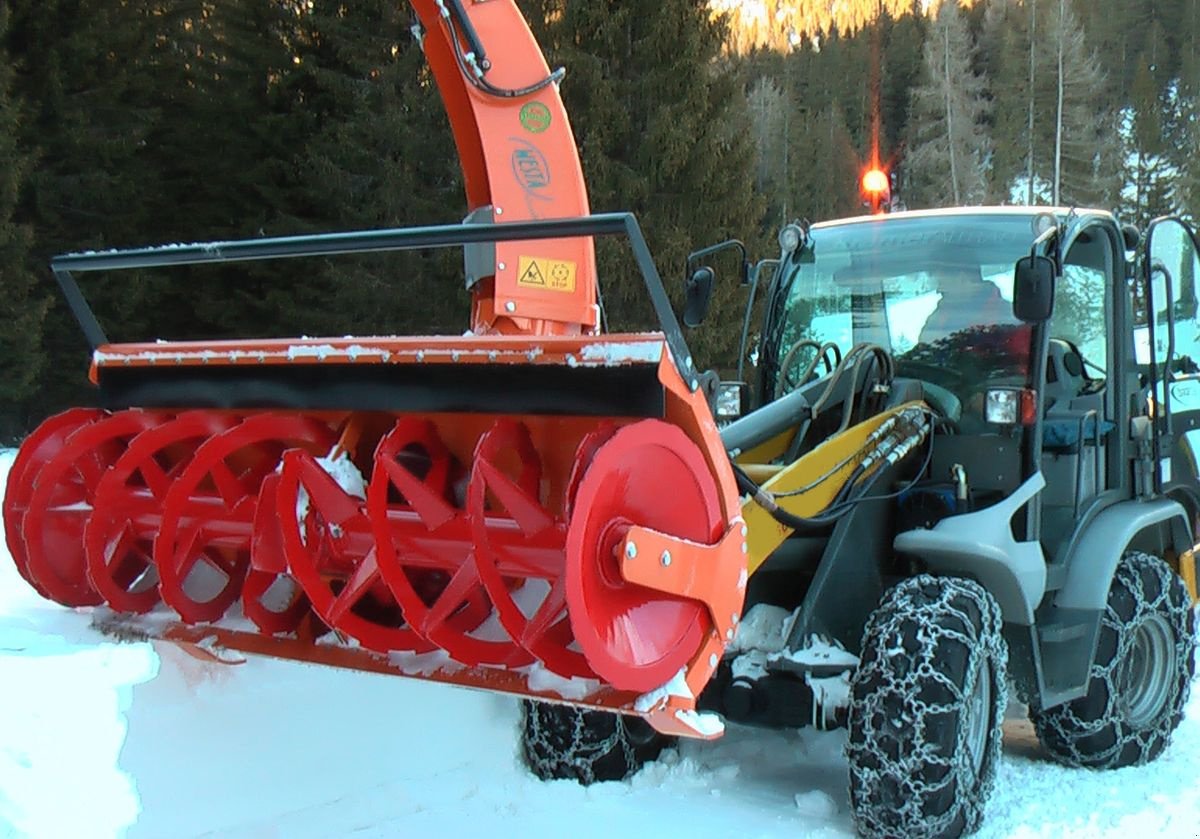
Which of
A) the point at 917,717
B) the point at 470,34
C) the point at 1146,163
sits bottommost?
the point at 917,717

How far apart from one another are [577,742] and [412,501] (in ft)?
5.11

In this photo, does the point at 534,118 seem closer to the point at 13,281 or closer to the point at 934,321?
the point at 934,321

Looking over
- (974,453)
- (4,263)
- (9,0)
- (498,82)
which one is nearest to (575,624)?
(974,453)

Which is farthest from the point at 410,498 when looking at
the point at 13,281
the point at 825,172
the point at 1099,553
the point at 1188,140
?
the point at 1188,140

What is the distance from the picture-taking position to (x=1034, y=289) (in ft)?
12.1

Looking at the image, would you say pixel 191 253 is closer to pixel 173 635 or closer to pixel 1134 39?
pixel 173 635

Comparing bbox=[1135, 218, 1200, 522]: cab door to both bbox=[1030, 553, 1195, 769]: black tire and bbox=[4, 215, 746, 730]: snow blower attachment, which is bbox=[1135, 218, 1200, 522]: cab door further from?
bbox=[4, 215, 746, 730]: snow blower attachment

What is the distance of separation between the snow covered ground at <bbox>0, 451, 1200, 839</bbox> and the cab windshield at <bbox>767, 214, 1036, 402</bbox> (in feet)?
5.32

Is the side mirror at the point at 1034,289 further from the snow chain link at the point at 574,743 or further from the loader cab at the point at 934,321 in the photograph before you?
the snow chain link at the point at 574,743

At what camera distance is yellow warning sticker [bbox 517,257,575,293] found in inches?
171

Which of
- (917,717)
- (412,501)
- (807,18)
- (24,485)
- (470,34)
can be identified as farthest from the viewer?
(807,18)

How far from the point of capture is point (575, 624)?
2465 millimetres

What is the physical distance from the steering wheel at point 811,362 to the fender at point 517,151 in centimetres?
93

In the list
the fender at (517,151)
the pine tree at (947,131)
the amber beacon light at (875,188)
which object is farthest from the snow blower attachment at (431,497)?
the pine tree at (947,131)
